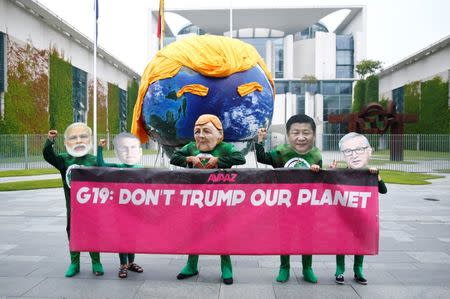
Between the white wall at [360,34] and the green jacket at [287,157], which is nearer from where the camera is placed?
the green jacket at [287,157]

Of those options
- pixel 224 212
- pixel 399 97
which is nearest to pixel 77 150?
pixel 224 212

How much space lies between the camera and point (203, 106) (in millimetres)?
5730

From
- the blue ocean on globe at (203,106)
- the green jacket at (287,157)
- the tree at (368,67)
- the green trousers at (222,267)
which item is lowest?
the green trousers at (222,267)

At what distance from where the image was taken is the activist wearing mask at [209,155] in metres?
4.36

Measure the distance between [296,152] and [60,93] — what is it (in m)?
29.4

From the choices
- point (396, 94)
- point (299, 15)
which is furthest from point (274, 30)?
point (396, 94)

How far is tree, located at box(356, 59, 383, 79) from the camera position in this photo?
4650 cm

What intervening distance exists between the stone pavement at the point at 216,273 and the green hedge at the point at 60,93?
2435cm

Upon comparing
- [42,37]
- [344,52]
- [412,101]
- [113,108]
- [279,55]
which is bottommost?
[113,108]

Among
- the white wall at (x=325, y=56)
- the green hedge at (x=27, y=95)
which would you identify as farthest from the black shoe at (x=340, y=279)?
the white wall at (x=325, y=56)

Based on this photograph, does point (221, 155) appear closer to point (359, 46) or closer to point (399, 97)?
point (399, 97)

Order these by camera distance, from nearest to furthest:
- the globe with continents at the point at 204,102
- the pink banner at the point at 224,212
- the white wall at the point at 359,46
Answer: the pink banner at the point at 224,212 < the globe with continents at the point at 204,102 < the white wall at the point at 359,46

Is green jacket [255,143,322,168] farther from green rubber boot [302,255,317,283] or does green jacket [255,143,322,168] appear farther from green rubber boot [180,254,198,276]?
green rubber boot [180,254,198,276]

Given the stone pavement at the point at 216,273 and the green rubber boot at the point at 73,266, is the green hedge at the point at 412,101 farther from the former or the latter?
the green rubber boot at the point at 73,266
